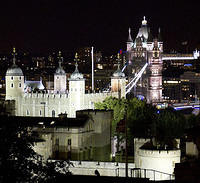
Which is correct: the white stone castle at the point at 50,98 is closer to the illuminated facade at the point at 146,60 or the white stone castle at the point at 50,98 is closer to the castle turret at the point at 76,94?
the castle turret at the point at 76,94

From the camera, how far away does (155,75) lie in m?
172

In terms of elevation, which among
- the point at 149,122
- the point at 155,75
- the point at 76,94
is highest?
the point at 155,75

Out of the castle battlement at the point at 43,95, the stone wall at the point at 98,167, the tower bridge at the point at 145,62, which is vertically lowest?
the stone wall at the point at 98,167

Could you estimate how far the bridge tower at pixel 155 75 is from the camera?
549ft

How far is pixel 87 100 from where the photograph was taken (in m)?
79.0

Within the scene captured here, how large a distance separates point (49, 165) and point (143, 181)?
8.56m

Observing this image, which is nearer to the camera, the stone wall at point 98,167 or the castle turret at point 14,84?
the stone wall at point 98,167

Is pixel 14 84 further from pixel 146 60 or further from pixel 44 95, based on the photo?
pixel 146 60

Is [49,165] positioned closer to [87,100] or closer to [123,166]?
[123,166]

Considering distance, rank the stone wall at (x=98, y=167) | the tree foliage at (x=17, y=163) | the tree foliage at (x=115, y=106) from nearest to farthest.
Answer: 1. the tree foliage at (x=17, y=163)
2. the stone wall at (x=98, y=167)
3. the tree foliage at (x=115, y=106)

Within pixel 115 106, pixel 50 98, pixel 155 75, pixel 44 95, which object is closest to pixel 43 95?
pixel 44 95

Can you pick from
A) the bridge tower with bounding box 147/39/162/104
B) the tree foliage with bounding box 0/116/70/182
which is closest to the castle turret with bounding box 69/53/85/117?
the tree foliage with bounding box 0/116/70/182

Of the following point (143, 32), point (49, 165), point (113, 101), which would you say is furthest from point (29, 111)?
point (143, 32)

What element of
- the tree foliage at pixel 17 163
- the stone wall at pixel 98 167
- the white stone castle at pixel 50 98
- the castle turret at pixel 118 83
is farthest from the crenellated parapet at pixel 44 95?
the tree foliage at pixel 17 163
